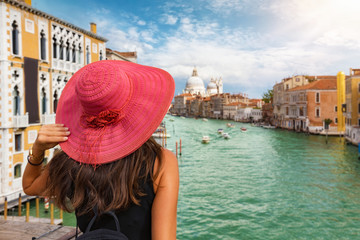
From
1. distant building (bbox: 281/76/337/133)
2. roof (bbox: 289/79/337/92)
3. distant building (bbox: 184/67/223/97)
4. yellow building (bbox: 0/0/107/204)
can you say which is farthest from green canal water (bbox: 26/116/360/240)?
distant building (bbox: 184/67/223/97)

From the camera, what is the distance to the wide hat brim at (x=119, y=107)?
84 cm

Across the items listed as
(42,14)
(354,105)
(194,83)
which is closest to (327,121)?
(354,105)

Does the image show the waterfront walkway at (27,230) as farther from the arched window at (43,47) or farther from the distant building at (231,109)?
the distant building at (231,109)

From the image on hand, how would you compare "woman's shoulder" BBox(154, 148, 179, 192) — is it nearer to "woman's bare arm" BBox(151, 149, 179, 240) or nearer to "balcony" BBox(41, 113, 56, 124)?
"woman's bare arm" BBox(151, 149, 179, 240)

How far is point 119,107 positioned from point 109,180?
0.20 meters

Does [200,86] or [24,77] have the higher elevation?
[200,86]

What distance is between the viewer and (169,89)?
93cm

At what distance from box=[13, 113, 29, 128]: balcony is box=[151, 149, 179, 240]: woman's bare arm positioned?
825cm

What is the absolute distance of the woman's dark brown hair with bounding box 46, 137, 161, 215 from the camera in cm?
80

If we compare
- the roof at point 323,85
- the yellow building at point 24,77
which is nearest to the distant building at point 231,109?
the roof at point 323,85

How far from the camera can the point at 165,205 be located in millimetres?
776

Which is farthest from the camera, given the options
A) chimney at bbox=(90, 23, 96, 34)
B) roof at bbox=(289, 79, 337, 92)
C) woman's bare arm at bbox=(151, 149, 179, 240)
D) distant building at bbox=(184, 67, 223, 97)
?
distant building at bbox=(184, 67, 223, 97)

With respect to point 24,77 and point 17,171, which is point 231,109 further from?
point 17,171

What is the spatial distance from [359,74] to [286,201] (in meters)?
15.6
